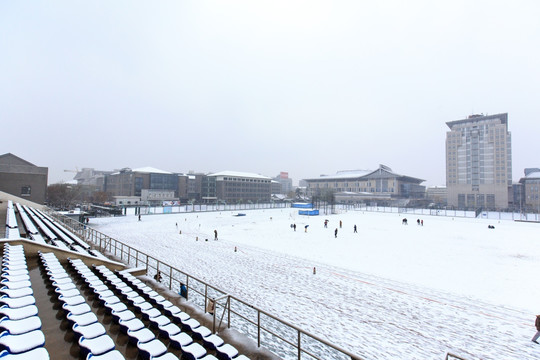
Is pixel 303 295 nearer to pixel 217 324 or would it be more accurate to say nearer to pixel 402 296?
pixel 402 296

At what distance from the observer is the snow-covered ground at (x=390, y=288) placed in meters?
9.73

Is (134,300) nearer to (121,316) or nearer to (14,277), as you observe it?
(121,316)

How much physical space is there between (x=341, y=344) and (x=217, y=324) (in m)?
4.64

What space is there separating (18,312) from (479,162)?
126 meters

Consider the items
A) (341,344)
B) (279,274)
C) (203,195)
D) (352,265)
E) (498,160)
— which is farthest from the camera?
(203,195)

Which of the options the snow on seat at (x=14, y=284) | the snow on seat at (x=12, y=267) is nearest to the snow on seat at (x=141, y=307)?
the snow on seat at (x=14, y=284)

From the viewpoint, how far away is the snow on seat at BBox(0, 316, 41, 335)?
5.08 meters

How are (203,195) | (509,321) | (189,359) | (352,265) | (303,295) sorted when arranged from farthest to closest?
(203,195) → (352,265) → (303,295) → (509,321) → (189,359)

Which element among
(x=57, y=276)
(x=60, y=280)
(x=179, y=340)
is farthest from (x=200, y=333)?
(x=57, y=276)

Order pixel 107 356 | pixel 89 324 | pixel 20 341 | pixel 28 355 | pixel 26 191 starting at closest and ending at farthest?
pixel 28 355, pixel 20 341, pixel 107 356, pixel 89 324, pixel 26 191

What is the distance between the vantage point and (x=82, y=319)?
6.26 m

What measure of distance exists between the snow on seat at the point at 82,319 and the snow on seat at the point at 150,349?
1.65m

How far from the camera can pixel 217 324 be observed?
7.43m

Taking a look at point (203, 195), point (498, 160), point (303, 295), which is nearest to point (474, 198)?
point (498, 160)
